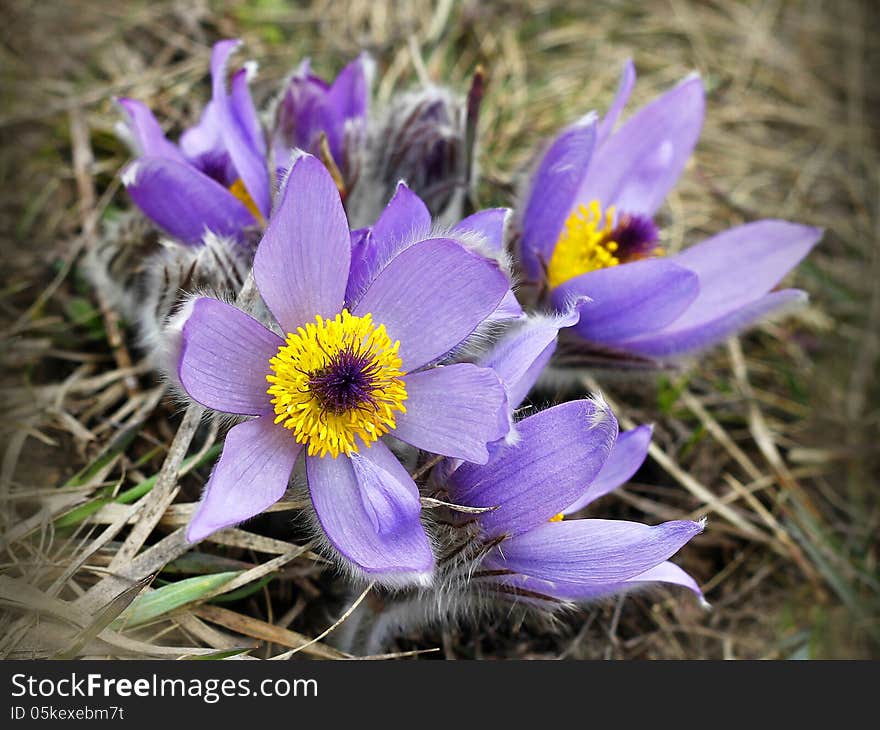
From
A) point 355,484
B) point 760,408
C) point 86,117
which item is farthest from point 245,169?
point 760,408

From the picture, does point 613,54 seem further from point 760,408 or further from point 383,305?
point 383,305

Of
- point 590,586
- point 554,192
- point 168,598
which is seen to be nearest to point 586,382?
point 554,192

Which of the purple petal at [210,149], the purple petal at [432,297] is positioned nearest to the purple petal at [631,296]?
the purple petal at [432,297]

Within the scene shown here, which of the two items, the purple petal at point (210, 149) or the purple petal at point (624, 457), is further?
the purple petal at point (210, 149)

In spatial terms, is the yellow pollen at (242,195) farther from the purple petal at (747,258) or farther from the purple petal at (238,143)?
the purple petal at (747,258)

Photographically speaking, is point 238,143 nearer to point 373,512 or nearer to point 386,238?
point 386,238

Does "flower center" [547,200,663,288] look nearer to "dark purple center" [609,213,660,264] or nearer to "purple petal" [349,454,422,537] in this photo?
"dark purple center" [609,213,660,264]
